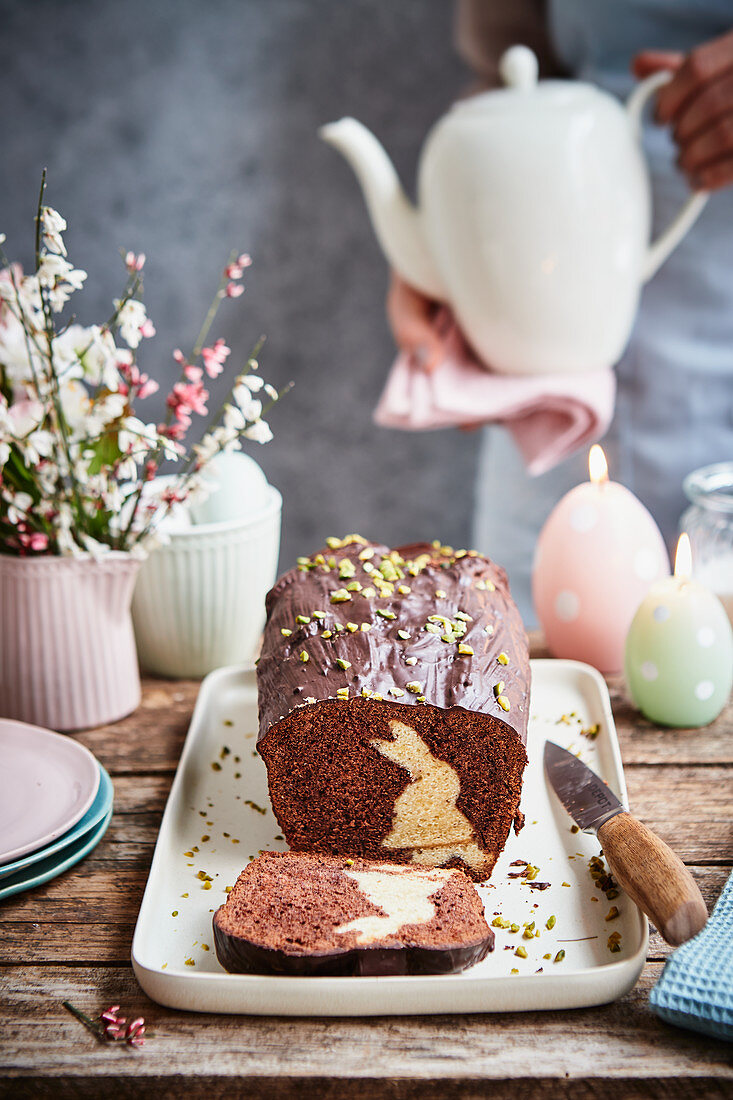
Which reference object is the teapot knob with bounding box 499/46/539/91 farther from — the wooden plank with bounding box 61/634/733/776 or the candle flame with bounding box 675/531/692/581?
the wooden plank with bounding box 61/634/733/776

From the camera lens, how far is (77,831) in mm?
969

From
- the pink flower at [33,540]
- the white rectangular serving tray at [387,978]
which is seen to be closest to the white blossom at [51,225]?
the pink flower at [33,540]

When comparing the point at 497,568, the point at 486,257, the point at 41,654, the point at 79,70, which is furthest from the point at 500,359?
the point at 79,70

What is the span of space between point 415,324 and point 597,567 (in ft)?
1.91

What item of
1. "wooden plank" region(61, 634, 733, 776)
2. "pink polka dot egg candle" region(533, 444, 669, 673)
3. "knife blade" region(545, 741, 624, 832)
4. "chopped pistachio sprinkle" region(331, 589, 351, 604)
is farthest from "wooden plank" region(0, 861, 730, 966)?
"pink polka dot egg candle" region(533, 444, 669, 673)

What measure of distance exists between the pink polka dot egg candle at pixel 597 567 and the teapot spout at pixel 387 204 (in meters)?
0.45

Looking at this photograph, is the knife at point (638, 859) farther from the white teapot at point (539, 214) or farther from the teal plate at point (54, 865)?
the white teapot at point (539, 214)

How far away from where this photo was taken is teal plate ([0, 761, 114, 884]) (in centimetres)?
91

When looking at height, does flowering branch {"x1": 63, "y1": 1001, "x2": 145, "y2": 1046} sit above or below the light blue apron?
below

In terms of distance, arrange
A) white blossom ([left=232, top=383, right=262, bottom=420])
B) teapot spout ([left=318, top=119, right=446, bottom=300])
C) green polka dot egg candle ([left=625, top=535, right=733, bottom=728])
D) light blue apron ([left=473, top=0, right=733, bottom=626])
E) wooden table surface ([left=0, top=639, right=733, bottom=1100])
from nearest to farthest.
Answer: wooden table surface ([left=0, top=639, right=733, bottom=1100]) → white blossom ([left=232, top=383, right=262, bottom=420]) → green polka dot egg candle ([left=625, top=535, right=733, bottom=728]) → teapot spout ([left=318, top=119, right=446, bottom=300]) → light blue apron ([left=473, top=0, right=733, bottom=626])

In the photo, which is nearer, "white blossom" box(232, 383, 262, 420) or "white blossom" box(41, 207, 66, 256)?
"white blossom" box(41, 207, 66, 256)

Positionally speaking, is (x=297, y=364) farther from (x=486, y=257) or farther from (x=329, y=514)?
(x=486, y=257)

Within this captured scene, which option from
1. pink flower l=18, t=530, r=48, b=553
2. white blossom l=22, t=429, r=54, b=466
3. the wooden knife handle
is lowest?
the wooden knife handle

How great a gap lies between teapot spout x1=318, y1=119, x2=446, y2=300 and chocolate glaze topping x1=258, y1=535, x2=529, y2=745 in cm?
58
